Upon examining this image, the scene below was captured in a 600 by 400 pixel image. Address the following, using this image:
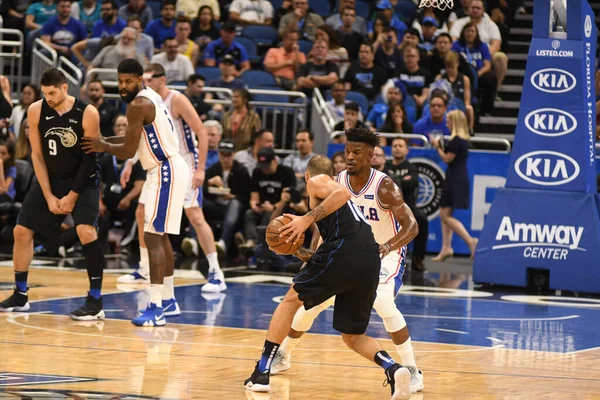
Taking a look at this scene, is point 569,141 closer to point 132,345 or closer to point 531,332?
point 531,332

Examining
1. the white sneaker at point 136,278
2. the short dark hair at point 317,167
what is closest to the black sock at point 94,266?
the white sneaker at point 136,278

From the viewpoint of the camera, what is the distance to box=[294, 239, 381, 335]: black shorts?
7.23 m

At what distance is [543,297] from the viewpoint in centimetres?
1309

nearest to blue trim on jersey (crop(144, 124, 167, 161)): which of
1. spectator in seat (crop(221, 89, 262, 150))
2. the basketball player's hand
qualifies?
the basketball player's hand

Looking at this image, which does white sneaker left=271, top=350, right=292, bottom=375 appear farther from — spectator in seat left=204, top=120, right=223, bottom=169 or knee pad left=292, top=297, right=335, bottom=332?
spectator in seat left=204, top=120, right=223, bottom=169

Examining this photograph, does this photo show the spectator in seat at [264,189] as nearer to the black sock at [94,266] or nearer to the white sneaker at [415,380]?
the black sock at [94,266]

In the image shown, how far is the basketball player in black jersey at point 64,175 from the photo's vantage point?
10039 millimetres

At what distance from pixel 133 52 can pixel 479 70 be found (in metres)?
5.49

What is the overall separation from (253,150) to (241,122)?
1.89 feet

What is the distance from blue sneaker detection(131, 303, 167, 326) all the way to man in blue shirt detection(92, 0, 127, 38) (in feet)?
34.5

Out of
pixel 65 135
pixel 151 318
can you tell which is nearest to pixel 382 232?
pixel 151 318

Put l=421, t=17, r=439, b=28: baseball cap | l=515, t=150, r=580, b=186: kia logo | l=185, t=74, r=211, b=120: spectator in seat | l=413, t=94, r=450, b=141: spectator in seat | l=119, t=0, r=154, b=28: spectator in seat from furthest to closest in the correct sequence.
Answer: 1. l=119, t=0, r=154, b=28: spectator in seat
2. l=421, t=17, r=439, b=28: baseball cap
3. l=185, t=74, r=211, b=120: spectator in seat
4. l=413, t=94, r=450, b=141: spectator in seat
5. l=515, t=150, r=580, b=186: kia logo

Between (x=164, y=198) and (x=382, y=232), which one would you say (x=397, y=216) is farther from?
(x=164, y=198)

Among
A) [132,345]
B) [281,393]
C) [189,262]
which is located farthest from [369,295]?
[189,262]
